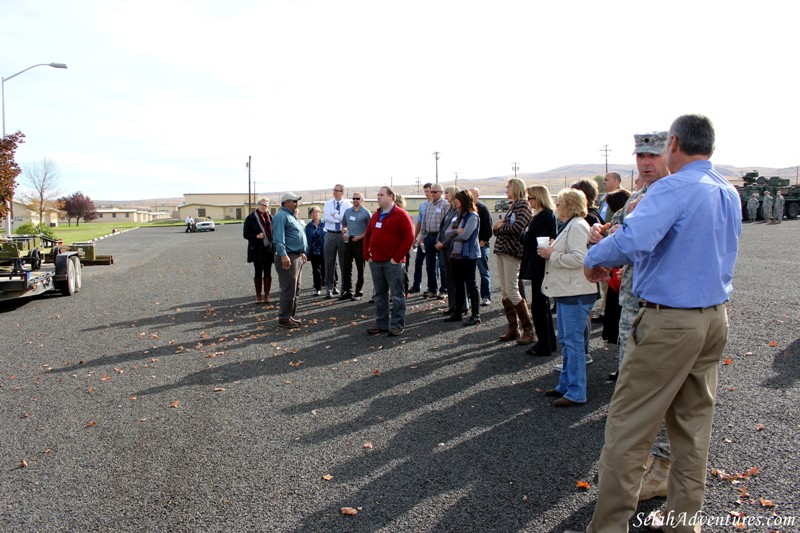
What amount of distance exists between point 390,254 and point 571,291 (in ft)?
11.2

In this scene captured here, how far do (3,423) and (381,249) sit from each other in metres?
4.87

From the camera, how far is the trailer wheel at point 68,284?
12.6 meters

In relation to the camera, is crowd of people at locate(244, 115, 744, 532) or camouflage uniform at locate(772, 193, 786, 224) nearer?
crowd of people at locate(244, 115, 744, 532)

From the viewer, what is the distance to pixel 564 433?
14.9 feet

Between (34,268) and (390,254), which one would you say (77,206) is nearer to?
(34,268)

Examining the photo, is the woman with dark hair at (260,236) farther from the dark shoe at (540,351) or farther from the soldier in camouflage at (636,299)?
the soldier in camouflage at (636,299)

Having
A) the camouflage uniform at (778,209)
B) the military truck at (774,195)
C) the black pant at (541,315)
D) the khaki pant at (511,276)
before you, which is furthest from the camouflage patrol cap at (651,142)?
the military truck at (774,195)

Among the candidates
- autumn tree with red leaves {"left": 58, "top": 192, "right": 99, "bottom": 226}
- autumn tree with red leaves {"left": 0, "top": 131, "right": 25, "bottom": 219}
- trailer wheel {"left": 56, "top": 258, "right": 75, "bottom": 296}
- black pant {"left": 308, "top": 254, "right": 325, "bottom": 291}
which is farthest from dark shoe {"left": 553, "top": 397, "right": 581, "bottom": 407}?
autumn tree with red leaves {"left": 58, "top": 192, "right": 99, "bottom": 226}

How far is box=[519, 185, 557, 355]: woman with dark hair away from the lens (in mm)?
6418

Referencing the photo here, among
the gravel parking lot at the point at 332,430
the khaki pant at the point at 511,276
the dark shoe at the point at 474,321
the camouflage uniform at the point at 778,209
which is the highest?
the camouflage uniform at the point at 778,209

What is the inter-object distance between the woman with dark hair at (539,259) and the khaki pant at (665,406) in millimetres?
3460

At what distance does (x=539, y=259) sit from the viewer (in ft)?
21.0

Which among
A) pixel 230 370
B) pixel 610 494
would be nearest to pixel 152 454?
pixel 230 370

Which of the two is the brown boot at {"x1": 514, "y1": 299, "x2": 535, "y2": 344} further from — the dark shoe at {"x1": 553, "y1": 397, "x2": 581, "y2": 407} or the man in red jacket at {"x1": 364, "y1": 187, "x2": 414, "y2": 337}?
the dark shoe at {"x1": 553, "y1": 397, "x2": 581, "y2": 407}
